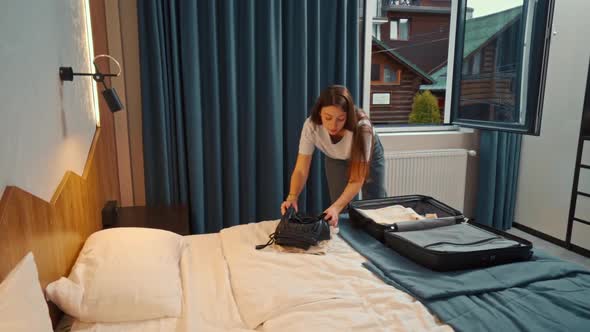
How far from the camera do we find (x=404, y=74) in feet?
12.0

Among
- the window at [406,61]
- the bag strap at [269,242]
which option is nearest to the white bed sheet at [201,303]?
the bag strap at [269,242]

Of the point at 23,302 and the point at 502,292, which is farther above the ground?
the point at 23,302

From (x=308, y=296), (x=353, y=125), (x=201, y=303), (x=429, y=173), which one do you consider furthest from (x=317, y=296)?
(x=429, y=173)

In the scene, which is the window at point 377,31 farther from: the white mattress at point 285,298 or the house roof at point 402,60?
the white mattress at point 285,298

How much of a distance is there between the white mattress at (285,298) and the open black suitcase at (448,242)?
20cm

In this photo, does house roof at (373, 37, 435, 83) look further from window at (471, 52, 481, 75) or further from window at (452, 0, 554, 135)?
window at (471, 52, 481, 75)

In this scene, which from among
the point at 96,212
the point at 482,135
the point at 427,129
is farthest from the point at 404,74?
the point at 96,212

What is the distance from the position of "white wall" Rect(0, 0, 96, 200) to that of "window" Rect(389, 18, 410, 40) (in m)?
2.48

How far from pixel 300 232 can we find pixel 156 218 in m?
Result: 0.97

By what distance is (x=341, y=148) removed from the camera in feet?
7.29

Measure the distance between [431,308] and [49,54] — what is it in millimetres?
1479

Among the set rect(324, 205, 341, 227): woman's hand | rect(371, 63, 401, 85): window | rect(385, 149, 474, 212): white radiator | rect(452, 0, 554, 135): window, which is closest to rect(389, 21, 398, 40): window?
rect(371, 63, 401, 85): window

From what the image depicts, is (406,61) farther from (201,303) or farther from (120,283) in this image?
(120,283)

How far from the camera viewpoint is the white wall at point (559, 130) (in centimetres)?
302
